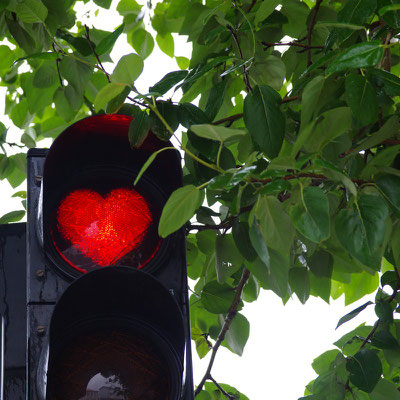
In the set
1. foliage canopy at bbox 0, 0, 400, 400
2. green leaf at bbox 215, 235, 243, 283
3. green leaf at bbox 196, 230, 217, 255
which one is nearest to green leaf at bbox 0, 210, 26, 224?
foliage canopy at bbox 0, 0, 400, 400

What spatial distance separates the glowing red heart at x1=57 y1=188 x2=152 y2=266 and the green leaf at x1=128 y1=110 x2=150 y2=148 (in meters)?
0.11

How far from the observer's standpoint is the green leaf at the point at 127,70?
1089 mm

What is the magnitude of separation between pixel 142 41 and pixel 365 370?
51.3 inches

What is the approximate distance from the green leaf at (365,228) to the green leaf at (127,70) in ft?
1.34

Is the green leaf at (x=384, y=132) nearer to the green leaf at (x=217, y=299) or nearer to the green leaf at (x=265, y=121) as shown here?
the green leaf at (x=265, y=121)

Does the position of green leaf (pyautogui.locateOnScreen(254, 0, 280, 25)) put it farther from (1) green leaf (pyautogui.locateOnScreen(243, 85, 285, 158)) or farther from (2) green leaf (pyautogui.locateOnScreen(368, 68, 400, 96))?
(2) green leaf (pyautogui.locateOnScreen(368, 68, 400, 96))

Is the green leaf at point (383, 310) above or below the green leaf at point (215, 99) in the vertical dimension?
below

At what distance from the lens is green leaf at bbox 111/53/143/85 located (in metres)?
1.09

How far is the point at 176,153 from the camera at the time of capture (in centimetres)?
118

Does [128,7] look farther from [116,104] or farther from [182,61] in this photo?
[116,104]

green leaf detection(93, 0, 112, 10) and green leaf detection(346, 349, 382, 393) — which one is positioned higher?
green leaf detection(93, 0, 112, 10)

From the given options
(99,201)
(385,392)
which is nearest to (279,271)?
(99,201)

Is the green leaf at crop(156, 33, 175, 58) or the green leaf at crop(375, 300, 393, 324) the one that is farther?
the green leaf at crop(156, 33, 175, 58)

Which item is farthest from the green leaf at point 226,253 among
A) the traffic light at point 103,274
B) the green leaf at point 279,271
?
the traffic light at point 103,274
